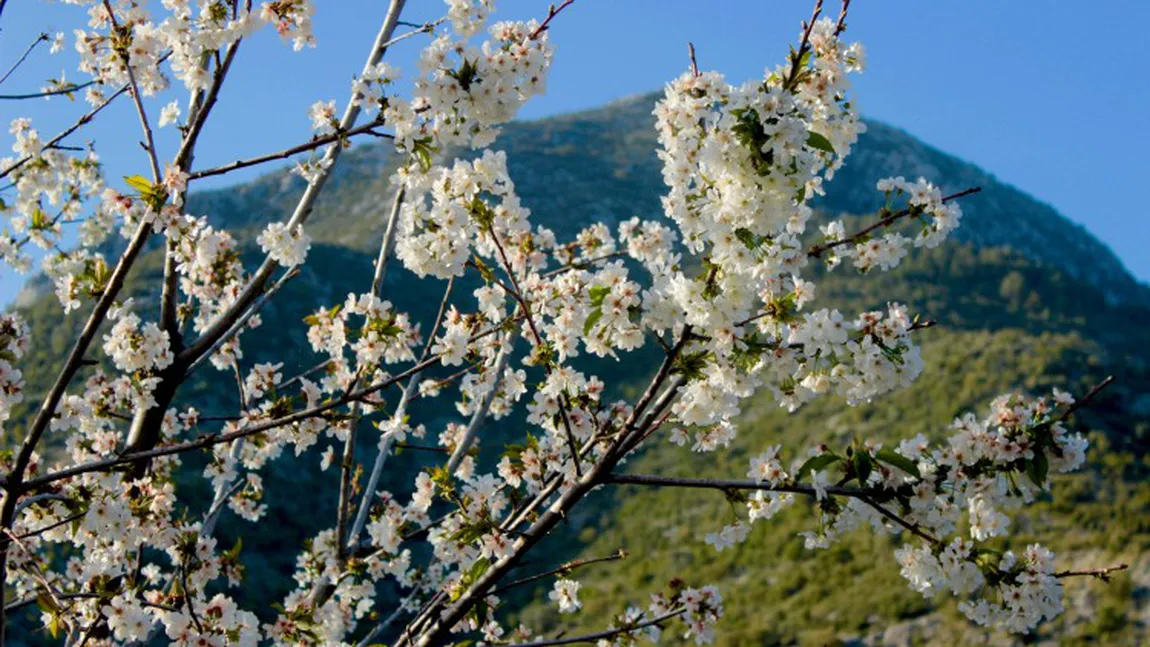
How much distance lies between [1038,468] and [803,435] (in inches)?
1106

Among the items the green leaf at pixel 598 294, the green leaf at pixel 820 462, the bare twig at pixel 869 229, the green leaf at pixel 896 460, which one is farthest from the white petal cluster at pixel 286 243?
the green leaf at pixel 896 460

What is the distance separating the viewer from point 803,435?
29703 mm

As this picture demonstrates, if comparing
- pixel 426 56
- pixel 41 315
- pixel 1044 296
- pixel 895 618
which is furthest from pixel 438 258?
pixel 1044 296

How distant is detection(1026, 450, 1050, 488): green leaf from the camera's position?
8.69 feet

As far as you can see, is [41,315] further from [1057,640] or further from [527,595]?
[1057,640]

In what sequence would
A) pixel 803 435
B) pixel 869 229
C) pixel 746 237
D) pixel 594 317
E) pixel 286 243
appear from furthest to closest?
pixel 803 435
pixel 286 243
pixel 869 229
pixel 594 317
pixel 746 237

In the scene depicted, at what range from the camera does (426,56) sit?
2.79 meters

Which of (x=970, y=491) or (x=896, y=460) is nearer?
(x=896, y=460)

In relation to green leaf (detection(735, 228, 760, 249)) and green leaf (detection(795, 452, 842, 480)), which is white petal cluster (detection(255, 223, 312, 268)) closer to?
green leaf (detection(735, 228, 760, 249))

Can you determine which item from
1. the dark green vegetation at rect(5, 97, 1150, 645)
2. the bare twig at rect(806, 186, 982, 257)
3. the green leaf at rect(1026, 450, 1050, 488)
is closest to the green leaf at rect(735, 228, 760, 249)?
the bare twig at rect(806, 186, 982, 257)

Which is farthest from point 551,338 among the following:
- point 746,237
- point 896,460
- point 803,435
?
point 803,435

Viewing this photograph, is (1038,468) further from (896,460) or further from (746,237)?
(746,237)

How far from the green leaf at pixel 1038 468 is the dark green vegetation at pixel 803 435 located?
3490 millimetres

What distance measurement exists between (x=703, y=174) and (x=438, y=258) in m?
1.10
